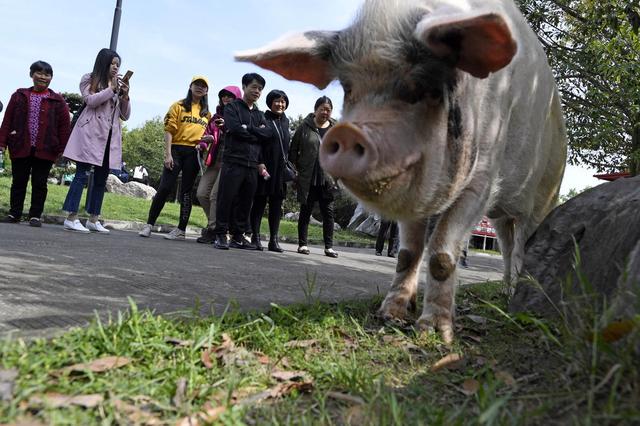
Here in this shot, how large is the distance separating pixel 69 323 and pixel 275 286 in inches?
76.6

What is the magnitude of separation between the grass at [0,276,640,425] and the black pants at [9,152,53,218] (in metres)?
6.39

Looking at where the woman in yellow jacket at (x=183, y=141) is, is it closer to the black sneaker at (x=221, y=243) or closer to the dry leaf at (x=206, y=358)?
the black sneaker at (x=221, y=243)

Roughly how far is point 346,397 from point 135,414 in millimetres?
698

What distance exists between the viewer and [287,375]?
2176 mm

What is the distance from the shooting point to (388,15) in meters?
2.81

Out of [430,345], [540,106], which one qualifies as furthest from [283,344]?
[540,106]

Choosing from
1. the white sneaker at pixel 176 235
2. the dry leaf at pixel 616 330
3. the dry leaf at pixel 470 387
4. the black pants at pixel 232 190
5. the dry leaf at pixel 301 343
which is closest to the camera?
the dry leaf at pixel 616 330

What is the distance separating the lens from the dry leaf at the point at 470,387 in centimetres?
206

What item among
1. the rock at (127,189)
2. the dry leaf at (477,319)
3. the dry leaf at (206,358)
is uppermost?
the rock at (127,189)

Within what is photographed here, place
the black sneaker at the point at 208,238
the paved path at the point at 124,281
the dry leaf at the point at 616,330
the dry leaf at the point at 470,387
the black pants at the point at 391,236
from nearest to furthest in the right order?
1. the dry leaf at the point at 616,330
2. the dry leaf at the point at 470,387
3. the paved path at the point at 124,281
4. the black sneaker at the point at 208,238
5. the black pants at the point at 391,236

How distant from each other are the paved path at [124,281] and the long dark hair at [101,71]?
7.72ft

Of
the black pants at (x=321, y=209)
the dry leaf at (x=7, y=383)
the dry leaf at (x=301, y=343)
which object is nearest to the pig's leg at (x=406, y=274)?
the dry leaf at (x=301, y=343)

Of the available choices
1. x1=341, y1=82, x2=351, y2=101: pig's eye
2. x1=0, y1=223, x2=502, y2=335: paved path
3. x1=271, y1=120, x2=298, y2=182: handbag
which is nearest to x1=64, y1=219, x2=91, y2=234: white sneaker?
x1=0, y1=223, x2=502, y2=335: paved path

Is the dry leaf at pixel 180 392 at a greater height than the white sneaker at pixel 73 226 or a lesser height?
lesser
